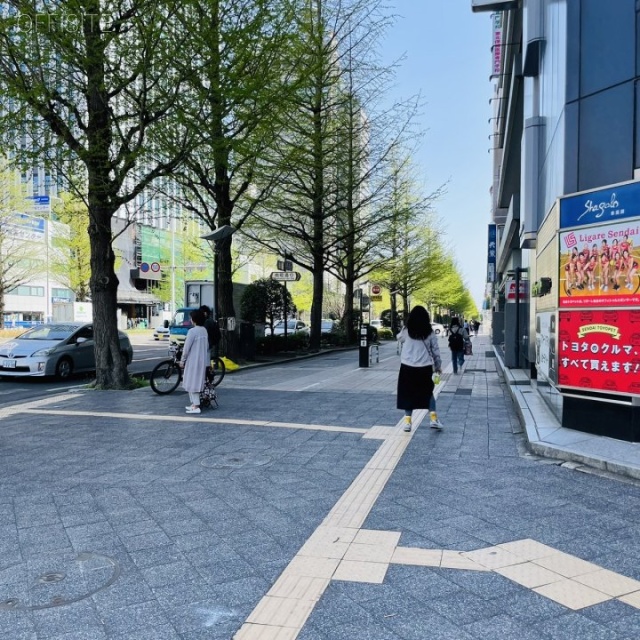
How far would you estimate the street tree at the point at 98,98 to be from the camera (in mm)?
9977

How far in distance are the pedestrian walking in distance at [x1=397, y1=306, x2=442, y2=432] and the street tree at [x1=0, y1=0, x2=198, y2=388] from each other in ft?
19.9

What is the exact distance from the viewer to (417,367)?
25.4 feet

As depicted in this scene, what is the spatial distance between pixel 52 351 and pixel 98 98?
20.4ft

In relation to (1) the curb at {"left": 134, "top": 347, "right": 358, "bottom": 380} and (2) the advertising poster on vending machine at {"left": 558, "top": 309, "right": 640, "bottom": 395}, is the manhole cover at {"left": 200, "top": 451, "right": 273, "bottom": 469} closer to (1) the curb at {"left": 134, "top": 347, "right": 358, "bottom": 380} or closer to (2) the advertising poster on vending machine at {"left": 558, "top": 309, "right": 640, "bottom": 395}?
(2) the advertising poster on vending machine at {"left": 558, "top": 309, "right": 640, "bottom": 395}

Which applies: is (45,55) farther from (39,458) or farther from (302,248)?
(302,248)

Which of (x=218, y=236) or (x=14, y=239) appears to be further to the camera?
(x=14, y=239)

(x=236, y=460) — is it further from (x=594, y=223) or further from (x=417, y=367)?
(x=594, y=223)

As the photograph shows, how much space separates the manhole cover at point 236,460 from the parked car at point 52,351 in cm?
935

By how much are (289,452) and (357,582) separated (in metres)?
3.23


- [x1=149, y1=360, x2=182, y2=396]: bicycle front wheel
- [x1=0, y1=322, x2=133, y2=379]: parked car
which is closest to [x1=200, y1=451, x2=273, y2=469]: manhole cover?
[x1=149, y1=360, x2=182, y2=396]: bicycle front wheel

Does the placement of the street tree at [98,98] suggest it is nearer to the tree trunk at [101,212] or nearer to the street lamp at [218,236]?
the tree trunk at [101,212]

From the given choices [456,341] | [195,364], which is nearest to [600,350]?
[195,364]

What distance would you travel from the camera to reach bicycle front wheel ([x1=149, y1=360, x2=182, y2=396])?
11.1m

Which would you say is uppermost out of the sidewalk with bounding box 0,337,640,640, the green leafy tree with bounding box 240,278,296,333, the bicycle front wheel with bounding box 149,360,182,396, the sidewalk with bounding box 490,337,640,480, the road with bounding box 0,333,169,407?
the green leafy tree with bounding box 240,278,296,333
